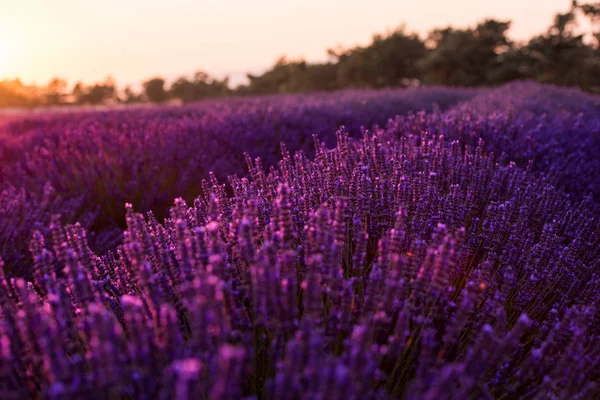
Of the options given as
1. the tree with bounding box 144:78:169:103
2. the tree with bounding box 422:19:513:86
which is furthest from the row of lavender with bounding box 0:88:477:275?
the tree with bounding box 144:78:169:103

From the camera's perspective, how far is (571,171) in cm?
392

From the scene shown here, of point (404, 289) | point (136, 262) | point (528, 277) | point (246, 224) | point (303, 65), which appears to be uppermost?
point (303, 65)

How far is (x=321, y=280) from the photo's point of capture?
1585mm

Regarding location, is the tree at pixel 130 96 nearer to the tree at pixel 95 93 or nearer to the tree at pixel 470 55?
the tree at pixel 95 93

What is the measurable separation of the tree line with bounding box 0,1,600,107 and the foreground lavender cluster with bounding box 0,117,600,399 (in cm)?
1515

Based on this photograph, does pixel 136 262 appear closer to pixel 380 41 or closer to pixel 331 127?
pixel 331 127

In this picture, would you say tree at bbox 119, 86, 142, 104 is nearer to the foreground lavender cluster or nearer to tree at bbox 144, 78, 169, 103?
tree at bbox 144, 78, 169, 103

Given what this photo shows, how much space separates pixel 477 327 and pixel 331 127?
4684mm

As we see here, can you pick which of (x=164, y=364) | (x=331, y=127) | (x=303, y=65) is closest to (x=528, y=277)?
(x=164, y=364)

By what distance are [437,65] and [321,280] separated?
72.4ft

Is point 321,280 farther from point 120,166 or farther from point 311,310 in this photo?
point 120,166

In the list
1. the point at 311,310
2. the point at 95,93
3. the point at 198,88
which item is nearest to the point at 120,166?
the point at 311,310

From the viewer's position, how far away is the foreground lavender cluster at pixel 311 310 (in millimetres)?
1015

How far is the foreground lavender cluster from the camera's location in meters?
1.01
